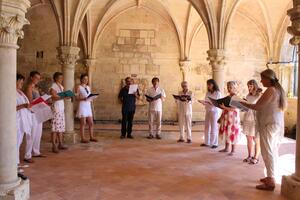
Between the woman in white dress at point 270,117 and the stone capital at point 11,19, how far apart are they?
124 inches

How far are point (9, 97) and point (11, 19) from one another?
0.86 meters

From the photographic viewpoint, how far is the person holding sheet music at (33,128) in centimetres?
552

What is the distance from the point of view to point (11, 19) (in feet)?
11.1

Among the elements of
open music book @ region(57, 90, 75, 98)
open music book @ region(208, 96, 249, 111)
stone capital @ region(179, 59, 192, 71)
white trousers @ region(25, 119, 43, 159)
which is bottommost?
white trousers @ region(25, 119, 43, 159)

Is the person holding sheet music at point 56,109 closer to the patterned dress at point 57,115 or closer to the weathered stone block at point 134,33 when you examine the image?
the patterned dress at point 57,115

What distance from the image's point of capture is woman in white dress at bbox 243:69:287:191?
4117mm

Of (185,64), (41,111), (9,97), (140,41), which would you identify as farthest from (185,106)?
(140,41)

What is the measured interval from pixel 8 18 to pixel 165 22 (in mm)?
10452

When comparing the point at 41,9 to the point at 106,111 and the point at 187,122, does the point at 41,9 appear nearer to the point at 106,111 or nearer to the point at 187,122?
the point at 106,111

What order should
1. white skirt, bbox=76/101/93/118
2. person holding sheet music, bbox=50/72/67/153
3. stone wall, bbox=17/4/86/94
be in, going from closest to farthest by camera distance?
person holding sheet music, bbox=50/72/67/153 < white skirt, bbox=76/101/93/118 < stone wall, bbox=17/4/86/94

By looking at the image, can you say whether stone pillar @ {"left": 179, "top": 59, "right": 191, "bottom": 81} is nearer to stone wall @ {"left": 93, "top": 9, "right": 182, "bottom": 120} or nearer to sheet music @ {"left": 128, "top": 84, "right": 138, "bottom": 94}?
stone wall @ {"left": 93, "top": 9, "right": 182, "bottom": 120}

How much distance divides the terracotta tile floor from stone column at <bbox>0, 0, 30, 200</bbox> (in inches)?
17.2

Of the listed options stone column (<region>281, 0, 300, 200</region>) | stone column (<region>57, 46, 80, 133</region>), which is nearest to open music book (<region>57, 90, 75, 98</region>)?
stone column (<region>57, 46, 80, 133</region>)

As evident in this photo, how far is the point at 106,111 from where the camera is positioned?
13.3 metres
